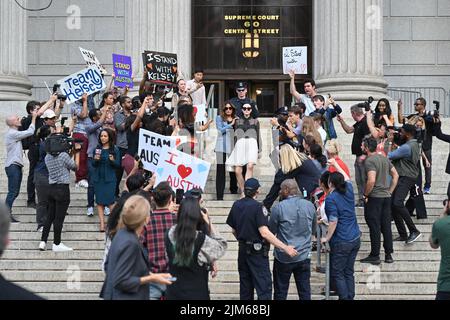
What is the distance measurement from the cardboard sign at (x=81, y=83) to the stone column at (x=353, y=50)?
669 centimetres

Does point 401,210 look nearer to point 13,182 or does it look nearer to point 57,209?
point 57,209

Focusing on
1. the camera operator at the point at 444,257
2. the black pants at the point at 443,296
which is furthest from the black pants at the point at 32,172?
the black pants at the point at 443,296

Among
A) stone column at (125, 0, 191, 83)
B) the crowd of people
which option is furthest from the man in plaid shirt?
stone column at (125, 0, 191, 83)

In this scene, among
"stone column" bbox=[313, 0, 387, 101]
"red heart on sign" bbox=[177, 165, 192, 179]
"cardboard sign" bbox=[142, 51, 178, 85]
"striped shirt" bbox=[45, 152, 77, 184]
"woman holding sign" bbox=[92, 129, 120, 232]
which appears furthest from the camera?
"stone column" bbox=[313, 0, 387, 101]

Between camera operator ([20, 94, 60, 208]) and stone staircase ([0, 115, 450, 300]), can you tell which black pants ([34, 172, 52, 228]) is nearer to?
stone staircase ([0, 115, 450, 300])

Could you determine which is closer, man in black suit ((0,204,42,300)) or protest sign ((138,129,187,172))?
man in black suit ((0,204,42,300))

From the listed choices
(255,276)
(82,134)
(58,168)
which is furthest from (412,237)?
(82,134)

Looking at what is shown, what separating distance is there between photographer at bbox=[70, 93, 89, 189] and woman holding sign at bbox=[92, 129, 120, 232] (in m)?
1.58

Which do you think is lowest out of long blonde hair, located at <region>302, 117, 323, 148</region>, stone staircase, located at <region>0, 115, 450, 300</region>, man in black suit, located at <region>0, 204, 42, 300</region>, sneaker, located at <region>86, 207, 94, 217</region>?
stone staircase, located at <region>0, 115, 450, 300</region>

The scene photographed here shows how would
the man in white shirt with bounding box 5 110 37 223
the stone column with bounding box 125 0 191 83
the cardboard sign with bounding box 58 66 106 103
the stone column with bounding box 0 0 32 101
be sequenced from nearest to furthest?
the man in white shirt with bounding box 5 110 37 223
the cardboard sign with bounding box 58 66 106 103
the stone column with bounding box 125 0 191 83
the stone column with bounding box 0 0 32 101

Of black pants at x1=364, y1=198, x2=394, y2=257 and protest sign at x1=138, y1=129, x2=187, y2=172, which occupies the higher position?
protest sign at x1=138, y1=129, x2=187, y2=172

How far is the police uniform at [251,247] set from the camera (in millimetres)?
9898

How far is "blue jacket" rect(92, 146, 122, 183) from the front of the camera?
13422mm

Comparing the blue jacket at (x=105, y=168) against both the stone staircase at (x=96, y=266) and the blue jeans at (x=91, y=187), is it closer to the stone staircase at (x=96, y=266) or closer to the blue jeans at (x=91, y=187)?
the blue jeans at (x=91, y=187)
